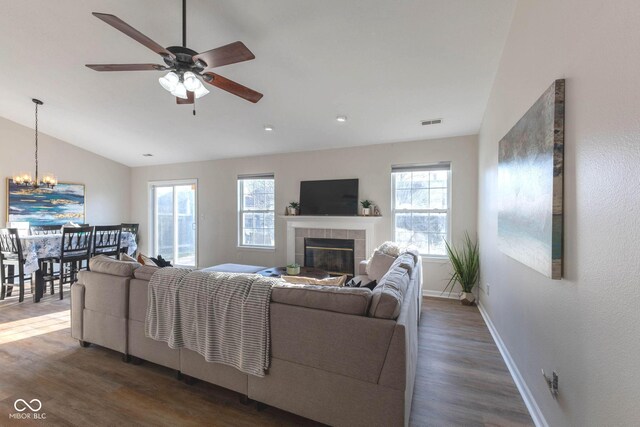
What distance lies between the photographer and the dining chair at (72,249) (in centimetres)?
410

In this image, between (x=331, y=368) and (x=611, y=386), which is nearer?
(x=611, y=386)

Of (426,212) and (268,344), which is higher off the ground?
(426,212)

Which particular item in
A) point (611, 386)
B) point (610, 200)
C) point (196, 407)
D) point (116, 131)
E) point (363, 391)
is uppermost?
point (116, 131)

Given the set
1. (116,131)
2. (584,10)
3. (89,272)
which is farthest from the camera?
(116,131)

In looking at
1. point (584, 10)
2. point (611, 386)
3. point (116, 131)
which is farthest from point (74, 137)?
point (611, 386)

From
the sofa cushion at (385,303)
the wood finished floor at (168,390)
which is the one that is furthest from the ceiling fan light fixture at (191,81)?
the wood finished floor at (168,390)

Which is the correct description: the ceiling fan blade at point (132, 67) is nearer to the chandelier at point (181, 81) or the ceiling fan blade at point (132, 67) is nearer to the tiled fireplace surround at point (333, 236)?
the chandelier at point (181, 81)

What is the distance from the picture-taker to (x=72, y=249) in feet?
13.9

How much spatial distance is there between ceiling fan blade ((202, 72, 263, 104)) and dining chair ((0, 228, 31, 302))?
12.8 ft

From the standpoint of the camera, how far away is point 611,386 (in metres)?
1.04

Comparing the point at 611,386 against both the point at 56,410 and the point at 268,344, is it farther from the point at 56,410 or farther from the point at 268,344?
the point at 56,410

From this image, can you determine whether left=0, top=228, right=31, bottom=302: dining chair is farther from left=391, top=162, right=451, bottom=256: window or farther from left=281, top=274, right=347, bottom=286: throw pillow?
left=391, top=162, right=451, bottom=256: window

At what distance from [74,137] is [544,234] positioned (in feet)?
24.7

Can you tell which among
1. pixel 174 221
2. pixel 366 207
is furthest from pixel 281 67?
pixel 174 221
